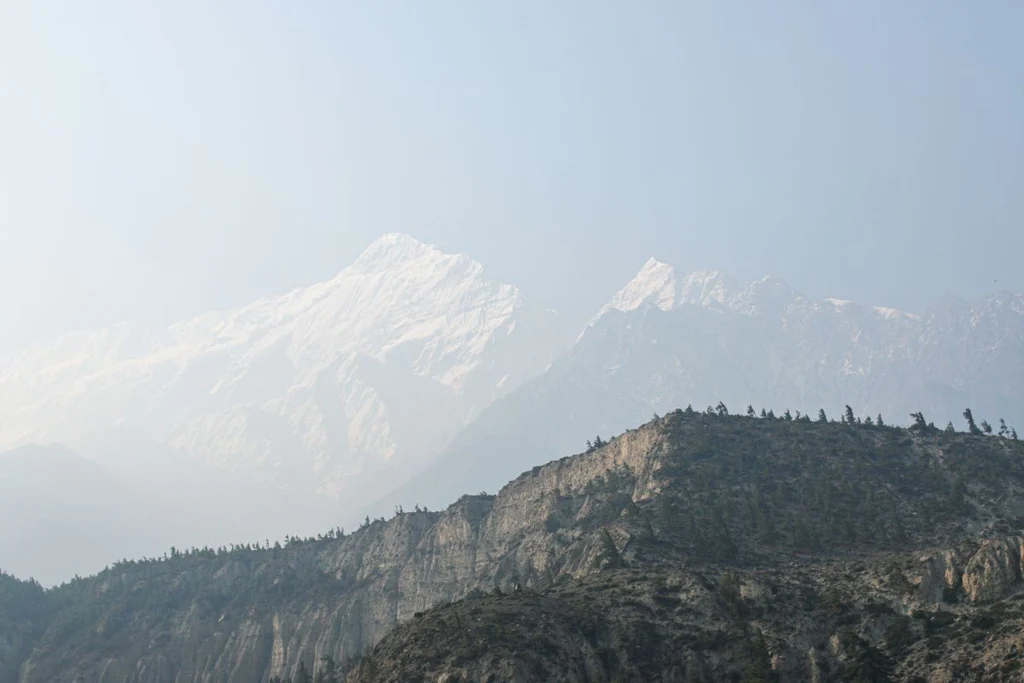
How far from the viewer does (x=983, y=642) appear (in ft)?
363

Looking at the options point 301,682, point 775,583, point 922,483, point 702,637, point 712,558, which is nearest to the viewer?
point 702,637

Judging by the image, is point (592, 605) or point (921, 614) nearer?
point (921, 614)

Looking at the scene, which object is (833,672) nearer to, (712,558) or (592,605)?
(592,605)

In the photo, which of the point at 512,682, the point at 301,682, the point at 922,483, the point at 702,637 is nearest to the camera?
the point at 512,682

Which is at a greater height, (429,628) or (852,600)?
(429,628)

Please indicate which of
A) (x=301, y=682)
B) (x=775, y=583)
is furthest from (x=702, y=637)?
(x=301, y=682)

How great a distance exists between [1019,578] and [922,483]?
3041 inches

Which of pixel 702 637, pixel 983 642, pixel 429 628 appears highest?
pixel 429 628

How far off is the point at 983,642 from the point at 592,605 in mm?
46952

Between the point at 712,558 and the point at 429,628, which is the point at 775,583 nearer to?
the point at 712,558

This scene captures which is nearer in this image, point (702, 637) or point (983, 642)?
point (983, 642)

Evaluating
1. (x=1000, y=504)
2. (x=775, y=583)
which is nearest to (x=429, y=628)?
(x=775, y=583)

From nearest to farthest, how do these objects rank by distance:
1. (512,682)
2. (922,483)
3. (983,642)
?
(983,642) → (512,682) → (922,483)

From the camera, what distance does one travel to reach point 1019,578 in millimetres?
122250
